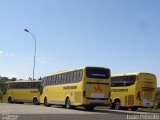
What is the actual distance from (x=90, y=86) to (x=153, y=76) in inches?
259

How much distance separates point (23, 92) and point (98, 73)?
2070 cm

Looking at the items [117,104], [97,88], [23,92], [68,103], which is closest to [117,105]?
[117,104]

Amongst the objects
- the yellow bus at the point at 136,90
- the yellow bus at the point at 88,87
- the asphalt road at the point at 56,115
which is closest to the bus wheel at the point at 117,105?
the yellow bus at the point at 136,90

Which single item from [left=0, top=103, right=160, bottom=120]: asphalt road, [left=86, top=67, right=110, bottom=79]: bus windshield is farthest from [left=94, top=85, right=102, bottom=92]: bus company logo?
[left=0, top=103, right=160, bottom=120]: asphalt road

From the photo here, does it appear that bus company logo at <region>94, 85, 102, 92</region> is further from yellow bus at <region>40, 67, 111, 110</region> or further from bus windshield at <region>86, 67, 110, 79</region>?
bus windshield at <region>86, 67, 110, 79</region>

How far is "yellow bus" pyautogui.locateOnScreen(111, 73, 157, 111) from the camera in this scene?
29.8 metres

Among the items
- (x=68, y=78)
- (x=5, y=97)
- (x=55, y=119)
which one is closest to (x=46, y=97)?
(x=68, y=78)

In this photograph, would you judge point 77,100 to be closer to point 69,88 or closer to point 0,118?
point 69,88

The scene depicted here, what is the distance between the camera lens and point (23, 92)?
149ft

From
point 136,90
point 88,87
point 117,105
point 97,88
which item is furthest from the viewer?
point 117,105

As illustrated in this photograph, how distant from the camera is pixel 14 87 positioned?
47188mm

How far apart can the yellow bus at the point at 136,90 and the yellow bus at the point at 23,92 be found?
13634 millimetres

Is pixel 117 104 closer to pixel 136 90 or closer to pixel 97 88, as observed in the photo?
pixel 136 90

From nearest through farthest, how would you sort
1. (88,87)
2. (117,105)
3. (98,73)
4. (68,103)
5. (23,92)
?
1. (88,87)
2. (98,73)
3. (68,103)
4. (117,105)
5. (23,92)
